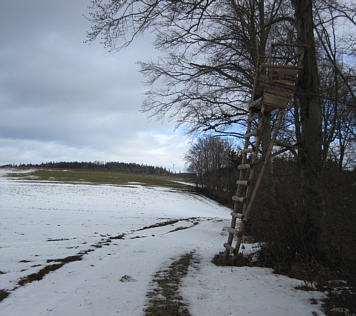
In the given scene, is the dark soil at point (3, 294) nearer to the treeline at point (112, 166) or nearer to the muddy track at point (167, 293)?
the muddy track at point (167, 293)

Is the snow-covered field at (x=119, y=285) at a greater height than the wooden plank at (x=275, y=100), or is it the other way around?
the wooden plank at (x=275, y=100)

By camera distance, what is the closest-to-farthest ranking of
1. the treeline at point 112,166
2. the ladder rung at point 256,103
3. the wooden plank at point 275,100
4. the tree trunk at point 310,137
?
the tree trunk at point 310,137, the wooden plank at point 275,100, the ladder rung at point 256,103, the treeline at point 112,166

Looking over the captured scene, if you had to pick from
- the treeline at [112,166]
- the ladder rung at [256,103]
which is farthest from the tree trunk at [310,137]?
the treeline at [112,166]

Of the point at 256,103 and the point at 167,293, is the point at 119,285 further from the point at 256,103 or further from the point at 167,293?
the point at 256,103

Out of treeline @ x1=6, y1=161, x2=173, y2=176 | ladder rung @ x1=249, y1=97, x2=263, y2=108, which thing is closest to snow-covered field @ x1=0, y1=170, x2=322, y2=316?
ladder rung @ x1=249, y1=97, x2=263, y2=108

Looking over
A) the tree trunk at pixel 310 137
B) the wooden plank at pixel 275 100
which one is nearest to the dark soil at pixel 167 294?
the tree trunk at pixel 310 137

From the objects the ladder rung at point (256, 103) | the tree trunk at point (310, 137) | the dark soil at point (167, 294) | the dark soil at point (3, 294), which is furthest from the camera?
the ladder rung at point (256, 103)

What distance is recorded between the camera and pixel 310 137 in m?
5.51

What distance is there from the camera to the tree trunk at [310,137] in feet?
17.1

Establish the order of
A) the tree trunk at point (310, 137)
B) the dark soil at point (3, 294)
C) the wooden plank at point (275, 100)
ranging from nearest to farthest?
the dark soil at point (3, 294) < the tree trunk at point (310, 137) < the wooden plank at point (275, 100)

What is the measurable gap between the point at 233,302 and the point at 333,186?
270 cm

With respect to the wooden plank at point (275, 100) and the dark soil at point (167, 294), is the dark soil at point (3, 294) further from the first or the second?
the wooden plank at point (275, 100)

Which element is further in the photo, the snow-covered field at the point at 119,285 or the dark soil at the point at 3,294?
the dark soil at the point at 3,294

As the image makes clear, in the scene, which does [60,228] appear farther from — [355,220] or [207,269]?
[355,220]
